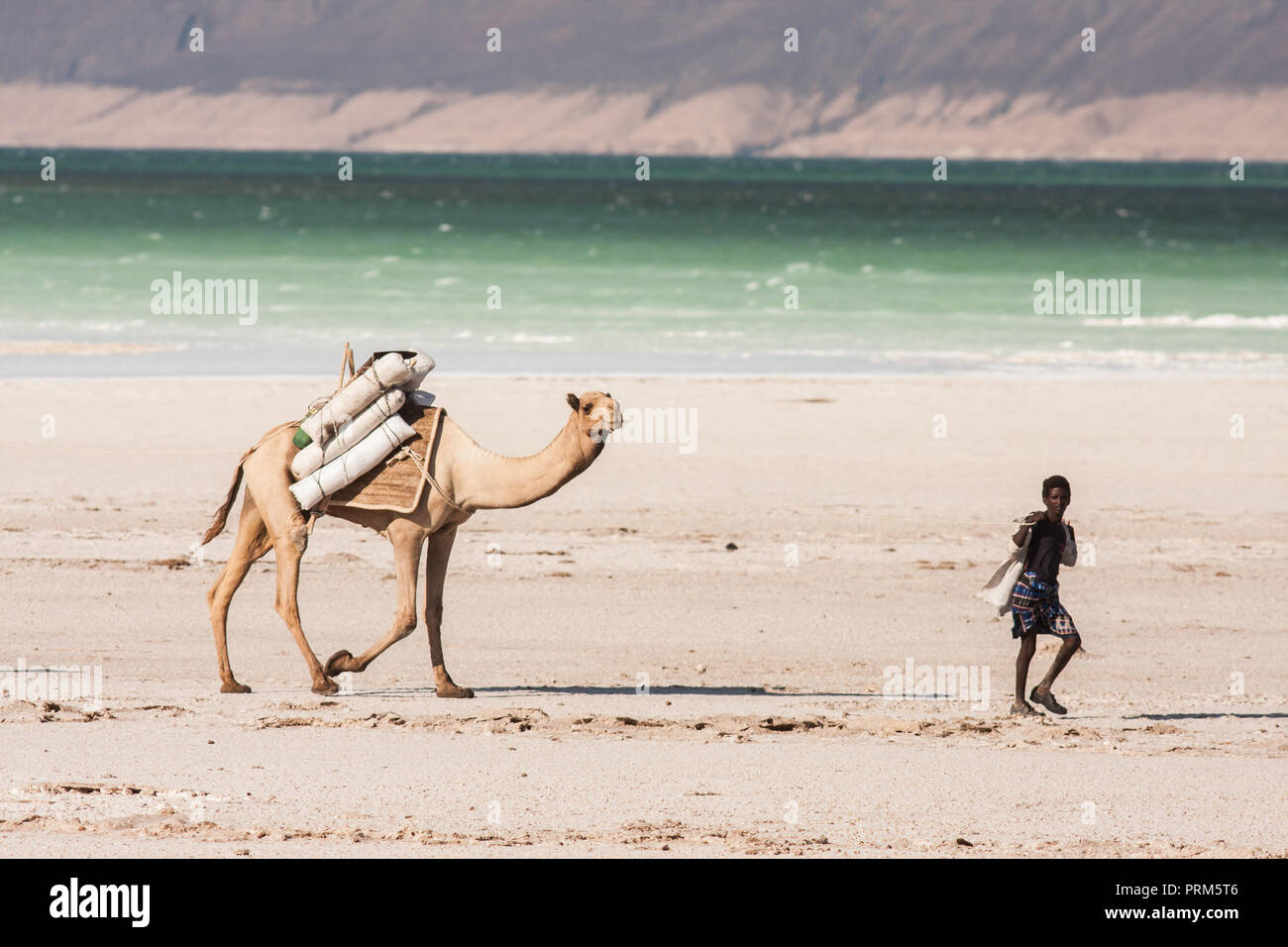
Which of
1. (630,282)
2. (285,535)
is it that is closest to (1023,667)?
(285,535)

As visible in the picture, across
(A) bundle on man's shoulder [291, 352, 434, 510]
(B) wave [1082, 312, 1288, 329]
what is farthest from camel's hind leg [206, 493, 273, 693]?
(B) wave [1082, 312, 1288, 329]

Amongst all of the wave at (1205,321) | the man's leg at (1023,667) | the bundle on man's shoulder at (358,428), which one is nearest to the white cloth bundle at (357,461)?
the bundle on man's shoulder at (358,428)

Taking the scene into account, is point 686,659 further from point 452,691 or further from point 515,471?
point 515,471

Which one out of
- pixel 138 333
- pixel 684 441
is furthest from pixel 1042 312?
pixel 684 441

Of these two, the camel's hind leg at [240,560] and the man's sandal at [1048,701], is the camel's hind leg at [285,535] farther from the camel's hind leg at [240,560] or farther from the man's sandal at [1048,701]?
the man's sandal at [1048,701]

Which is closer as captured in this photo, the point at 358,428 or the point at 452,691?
the point at 358,428

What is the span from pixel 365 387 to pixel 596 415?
3.92 ft

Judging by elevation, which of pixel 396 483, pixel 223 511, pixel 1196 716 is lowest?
pixel 1196 716

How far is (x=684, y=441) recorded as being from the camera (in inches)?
730

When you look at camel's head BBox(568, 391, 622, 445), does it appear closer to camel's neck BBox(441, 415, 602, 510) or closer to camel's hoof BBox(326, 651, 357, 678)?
camel's neck BBox(441, 415, 602, 510)

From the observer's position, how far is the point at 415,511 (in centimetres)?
874

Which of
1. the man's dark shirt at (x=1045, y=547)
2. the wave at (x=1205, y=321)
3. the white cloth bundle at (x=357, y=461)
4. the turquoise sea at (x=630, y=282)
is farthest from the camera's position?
the wave at (x=1205, y=321)

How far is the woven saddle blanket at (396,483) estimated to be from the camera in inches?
343

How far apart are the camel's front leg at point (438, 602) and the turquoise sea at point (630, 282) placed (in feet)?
56.7
